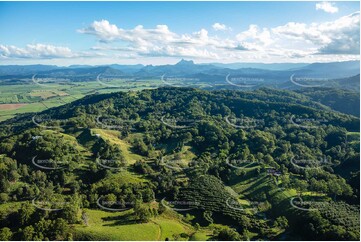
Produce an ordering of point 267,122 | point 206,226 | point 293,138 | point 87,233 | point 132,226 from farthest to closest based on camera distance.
Answer: 1. point 267,122
2. point 293,138
3. point 206,226
4. point 132,226
5. point 87,233

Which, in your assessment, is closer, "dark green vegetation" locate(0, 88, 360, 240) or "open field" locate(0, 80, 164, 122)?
"dark green vegetation" locate(0, 88, 360, 240)

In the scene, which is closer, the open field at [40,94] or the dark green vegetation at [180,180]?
the dark green vegetation at [180,180]

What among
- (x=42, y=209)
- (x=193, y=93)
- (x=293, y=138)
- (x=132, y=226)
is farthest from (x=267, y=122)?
(x=42, y=209)

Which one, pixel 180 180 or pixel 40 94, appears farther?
pixel 40 94

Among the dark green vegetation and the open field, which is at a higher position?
the open field

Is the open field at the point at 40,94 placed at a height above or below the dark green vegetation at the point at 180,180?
above

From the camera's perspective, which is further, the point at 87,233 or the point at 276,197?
the point at 276,197

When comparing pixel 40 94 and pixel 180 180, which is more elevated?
pixel 40 94

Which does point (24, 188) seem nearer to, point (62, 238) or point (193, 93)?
point (62, 238)
